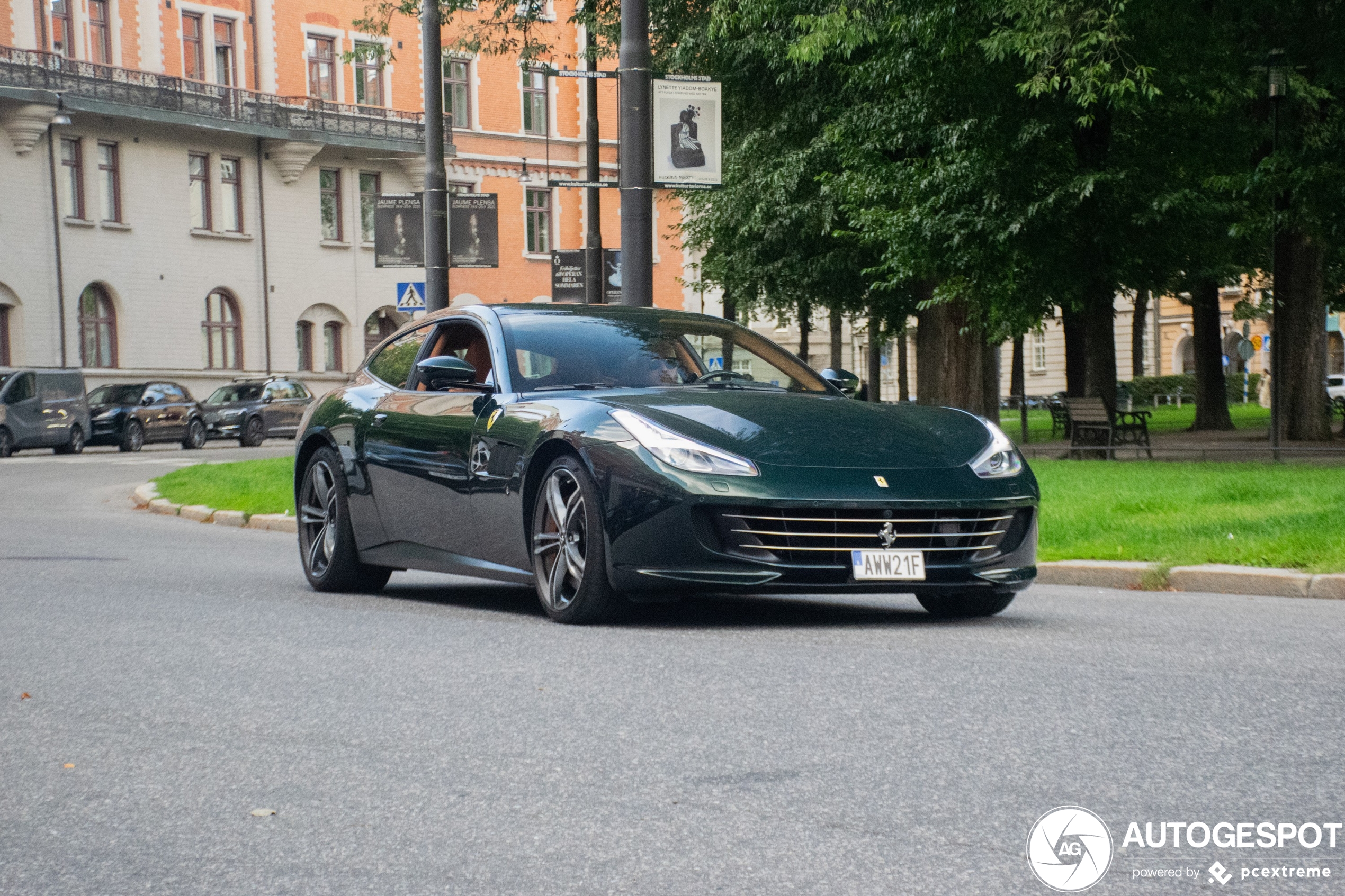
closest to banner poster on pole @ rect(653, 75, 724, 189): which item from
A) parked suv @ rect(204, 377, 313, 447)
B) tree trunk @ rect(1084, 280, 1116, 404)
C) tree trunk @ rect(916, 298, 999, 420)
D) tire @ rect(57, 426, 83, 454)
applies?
tree trunk @ rect(1084, 280, 1116, 404)

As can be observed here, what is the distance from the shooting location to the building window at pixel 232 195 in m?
52.5

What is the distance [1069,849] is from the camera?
13.3ft

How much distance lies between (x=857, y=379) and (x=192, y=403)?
3714 cm

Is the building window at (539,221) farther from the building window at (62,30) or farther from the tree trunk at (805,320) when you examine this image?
the tree trunk at (805,320)

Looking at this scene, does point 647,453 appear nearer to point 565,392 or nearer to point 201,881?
point 565,392

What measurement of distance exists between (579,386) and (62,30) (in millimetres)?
43439

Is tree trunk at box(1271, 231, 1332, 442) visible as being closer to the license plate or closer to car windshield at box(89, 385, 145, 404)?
the license plate

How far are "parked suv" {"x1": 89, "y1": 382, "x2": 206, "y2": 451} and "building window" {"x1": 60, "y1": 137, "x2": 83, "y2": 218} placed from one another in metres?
6.62

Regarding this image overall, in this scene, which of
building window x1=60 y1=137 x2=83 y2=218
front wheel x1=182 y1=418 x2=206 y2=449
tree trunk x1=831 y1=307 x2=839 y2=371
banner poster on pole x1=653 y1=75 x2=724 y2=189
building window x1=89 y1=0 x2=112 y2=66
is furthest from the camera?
building window x1=89 y1=0 x2=112 y2=66

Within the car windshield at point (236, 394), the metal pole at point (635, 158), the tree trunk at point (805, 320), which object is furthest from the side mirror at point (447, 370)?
the car windshield at point (236, 394)

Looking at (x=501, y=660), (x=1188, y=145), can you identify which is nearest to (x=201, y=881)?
(x=501, y=660)

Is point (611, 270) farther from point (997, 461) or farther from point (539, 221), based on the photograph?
point (539, 221)

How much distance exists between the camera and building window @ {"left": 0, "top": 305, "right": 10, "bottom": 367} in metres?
46.7

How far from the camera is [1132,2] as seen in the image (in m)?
19.3
